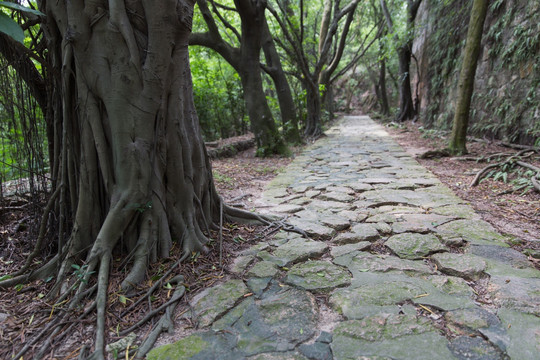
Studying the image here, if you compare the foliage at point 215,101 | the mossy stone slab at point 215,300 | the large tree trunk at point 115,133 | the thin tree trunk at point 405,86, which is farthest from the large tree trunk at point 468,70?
the thin tree trunk at point 405,86

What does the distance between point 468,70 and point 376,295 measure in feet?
17.6

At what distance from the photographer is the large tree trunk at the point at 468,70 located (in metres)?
5.30

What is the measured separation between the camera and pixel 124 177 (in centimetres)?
211

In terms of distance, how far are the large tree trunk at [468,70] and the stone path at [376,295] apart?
309cm

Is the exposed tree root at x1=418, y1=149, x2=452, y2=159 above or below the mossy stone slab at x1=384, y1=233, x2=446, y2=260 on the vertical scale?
above

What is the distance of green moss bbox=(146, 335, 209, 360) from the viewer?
1464mm

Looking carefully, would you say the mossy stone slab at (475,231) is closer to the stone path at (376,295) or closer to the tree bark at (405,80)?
the stone path at (376,295)

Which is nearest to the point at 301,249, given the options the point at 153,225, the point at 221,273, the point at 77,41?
the point at 221,273

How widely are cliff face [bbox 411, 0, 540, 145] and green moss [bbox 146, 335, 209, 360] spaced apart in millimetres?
6101

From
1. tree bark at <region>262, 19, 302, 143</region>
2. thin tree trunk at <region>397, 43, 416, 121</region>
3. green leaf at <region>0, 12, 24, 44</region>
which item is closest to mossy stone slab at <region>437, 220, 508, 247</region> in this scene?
green leaf at <region>0, 12, 24, 44</region>

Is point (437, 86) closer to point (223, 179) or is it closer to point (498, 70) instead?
point (498, 70)

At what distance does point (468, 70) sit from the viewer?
547 centimetres

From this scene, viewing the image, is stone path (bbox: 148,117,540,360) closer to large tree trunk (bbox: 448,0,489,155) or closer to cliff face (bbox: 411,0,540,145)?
large tree trunk (bbox: 448,0,489,155)

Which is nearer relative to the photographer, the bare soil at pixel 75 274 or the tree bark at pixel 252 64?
the bare soil at pixel 75 274
